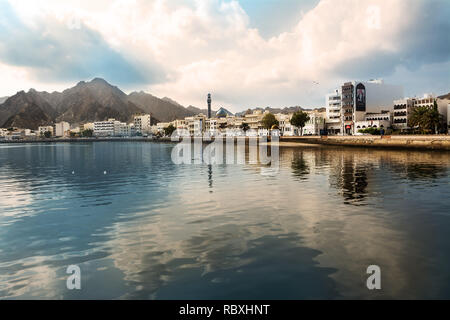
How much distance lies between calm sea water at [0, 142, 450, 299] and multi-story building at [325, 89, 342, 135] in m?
146

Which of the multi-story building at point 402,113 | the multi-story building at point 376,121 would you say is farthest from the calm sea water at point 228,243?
the multi-story building at point 402,113

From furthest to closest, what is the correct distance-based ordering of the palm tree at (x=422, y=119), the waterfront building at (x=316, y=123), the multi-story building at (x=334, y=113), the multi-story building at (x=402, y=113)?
1. the waterfront building at (x=316, y=123)
2. the multi-story building at (x=334, y=113)
3. the multi-story building at (x=402, y=113)
4. the palm tree at (x=422, y=119)

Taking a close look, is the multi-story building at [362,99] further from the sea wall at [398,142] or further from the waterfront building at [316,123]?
the sea wall at [398,142]

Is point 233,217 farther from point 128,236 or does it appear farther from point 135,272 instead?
point 135,272

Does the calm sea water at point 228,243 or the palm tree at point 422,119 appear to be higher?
the palm tree at point 422,119

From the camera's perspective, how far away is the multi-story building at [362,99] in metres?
158

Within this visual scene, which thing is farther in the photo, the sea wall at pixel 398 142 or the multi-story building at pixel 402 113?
the multi-story building at pixel 402 113

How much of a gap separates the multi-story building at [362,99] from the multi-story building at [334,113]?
5095 mm

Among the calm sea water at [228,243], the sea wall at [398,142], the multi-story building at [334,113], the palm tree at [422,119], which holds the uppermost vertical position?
the multi-story building at [334,113]

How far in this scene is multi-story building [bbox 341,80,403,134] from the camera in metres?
158

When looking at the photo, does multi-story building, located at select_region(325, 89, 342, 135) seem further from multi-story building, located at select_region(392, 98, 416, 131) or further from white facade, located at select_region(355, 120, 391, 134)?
multi-story building, located at select_region(392, 98, 416, 131)

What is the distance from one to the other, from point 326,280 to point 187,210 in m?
12.7

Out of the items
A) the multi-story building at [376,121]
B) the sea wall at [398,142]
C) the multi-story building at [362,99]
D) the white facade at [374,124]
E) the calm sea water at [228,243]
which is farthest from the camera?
the multi-story building at [362,99]

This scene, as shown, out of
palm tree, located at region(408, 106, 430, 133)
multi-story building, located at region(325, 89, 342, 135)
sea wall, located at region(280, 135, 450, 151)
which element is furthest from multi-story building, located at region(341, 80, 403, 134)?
sea wall, located at region(280, 135, 450, 151)
